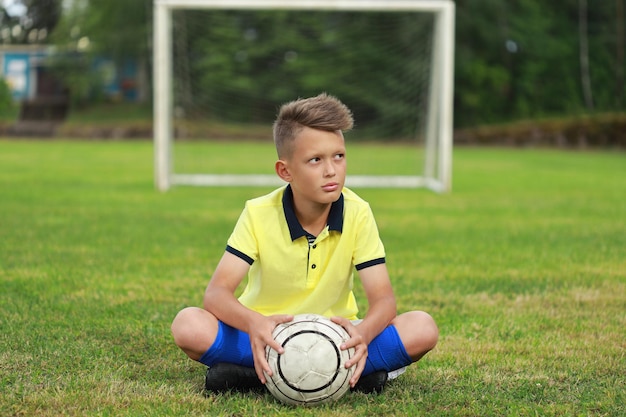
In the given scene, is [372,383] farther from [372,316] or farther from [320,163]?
[320,163]

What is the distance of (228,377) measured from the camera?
3473 millimetres

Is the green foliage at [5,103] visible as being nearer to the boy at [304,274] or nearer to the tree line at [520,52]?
the tree line at [520,52]

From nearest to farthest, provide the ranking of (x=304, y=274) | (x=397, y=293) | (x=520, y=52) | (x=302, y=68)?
1. (x=304, y=274)
2. (x=397, y=293)
3. (x=302, y=68)
4. (x=520, y=52)

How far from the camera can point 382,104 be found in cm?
2275

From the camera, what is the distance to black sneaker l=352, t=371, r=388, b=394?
3504mm

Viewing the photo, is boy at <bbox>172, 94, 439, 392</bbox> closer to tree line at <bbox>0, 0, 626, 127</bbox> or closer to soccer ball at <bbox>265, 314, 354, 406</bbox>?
soccer ball at <bbox>265, 314, 354, 406</bbox>

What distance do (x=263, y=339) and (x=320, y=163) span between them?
68cm

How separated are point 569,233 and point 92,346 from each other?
5.72 meters

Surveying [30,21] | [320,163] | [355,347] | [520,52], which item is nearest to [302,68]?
[520,52]

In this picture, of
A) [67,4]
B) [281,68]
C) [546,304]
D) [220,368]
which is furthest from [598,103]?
[220,368]

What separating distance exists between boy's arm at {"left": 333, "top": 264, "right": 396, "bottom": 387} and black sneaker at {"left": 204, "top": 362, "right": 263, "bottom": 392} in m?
0.42

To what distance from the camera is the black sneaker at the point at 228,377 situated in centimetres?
347

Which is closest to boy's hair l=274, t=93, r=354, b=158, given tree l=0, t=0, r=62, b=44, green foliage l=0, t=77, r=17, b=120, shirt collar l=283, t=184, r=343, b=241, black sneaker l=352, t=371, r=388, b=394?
shirt collar l=283, t=184, r=343, b=241

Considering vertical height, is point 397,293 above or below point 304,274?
below
